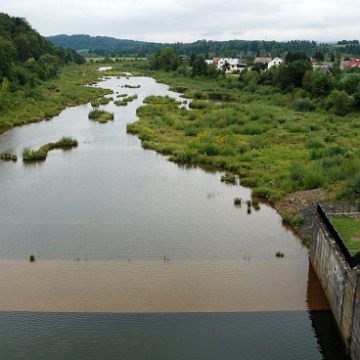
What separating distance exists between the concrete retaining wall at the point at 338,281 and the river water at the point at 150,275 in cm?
55

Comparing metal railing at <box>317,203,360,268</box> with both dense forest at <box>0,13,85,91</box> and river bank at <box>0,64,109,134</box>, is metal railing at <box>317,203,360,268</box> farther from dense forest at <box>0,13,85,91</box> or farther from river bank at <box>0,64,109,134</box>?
dense forest at <box>0,13,85,91</box>

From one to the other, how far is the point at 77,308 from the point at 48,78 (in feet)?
219

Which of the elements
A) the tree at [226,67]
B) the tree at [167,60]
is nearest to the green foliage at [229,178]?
the tree at [226,67]

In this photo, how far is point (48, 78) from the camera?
247 ft

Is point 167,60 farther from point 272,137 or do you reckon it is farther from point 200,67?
point 272,137

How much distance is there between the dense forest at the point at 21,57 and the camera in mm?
54375

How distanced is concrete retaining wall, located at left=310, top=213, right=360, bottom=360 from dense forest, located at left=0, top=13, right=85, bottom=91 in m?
44.7

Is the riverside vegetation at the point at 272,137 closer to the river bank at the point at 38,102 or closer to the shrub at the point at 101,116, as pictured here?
the shrub at the point at 101,116

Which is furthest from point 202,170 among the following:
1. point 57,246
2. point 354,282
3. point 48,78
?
point 48,78

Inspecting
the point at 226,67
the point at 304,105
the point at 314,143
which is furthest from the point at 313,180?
the point at 226,67

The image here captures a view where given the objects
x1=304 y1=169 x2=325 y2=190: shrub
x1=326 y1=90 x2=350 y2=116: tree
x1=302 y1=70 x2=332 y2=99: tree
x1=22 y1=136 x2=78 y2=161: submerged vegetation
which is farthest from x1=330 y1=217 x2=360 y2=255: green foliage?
x1=302 y1=70 x2=332 y2=99: tree

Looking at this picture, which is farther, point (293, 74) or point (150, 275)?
point (293, 74)

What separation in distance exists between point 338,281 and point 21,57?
2892 inches

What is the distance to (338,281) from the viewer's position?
1350 centimetres
